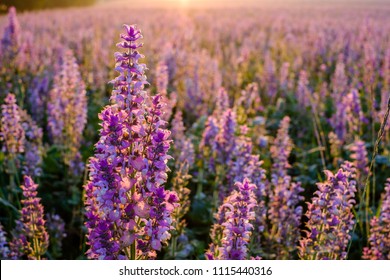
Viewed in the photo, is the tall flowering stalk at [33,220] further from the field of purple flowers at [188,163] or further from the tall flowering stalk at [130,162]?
the tall flowering stalk at [130,162]

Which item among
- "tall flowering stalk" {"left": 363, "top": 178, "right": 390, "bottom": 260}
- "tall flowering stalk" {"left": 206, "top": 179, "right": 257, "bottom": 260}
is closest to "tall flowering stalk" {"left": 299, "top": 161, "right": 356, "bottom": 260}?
"tall flowering stalk" {"left": 363, "top": 178, "right": 390, "bottom": 260}

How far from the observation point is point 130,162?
2.41 m

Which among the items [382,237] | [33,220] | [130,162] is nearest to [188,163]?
[33,220]

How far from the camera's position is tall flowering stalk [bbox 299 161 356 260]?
3077mm

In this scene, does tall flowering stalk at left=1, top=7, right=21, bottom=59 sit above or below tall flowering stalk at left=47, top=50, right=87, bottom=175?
above

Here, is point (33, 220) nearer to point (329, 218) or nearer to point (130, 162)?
point (130, 162)

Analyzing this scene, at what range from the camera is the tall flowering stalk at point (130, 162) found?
2400 millimetres

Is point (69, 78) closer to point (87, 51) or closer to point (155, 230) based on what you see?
point (155, 230)

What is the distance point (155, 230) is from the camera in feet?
8.21

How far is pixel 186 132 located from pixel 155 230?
4.45 m

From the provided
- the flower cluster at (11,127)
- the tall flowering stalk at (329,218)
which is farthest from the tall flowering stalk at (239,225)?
the flower cluster at (11,127)

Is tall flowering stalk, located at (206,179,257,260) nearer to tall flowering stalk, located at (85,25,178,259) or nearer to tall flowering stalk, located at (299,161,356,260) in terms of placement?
tall flowering stalk, located at (85,25,178,259)

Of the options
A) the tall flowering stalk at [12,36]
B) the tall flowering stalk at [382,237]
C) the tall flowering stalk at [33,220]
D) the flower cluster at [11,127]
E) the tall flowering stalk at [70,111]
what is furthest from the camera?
the tall flowering stalk at [12,36]

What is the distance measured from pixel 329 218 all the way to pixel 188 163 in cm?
163
